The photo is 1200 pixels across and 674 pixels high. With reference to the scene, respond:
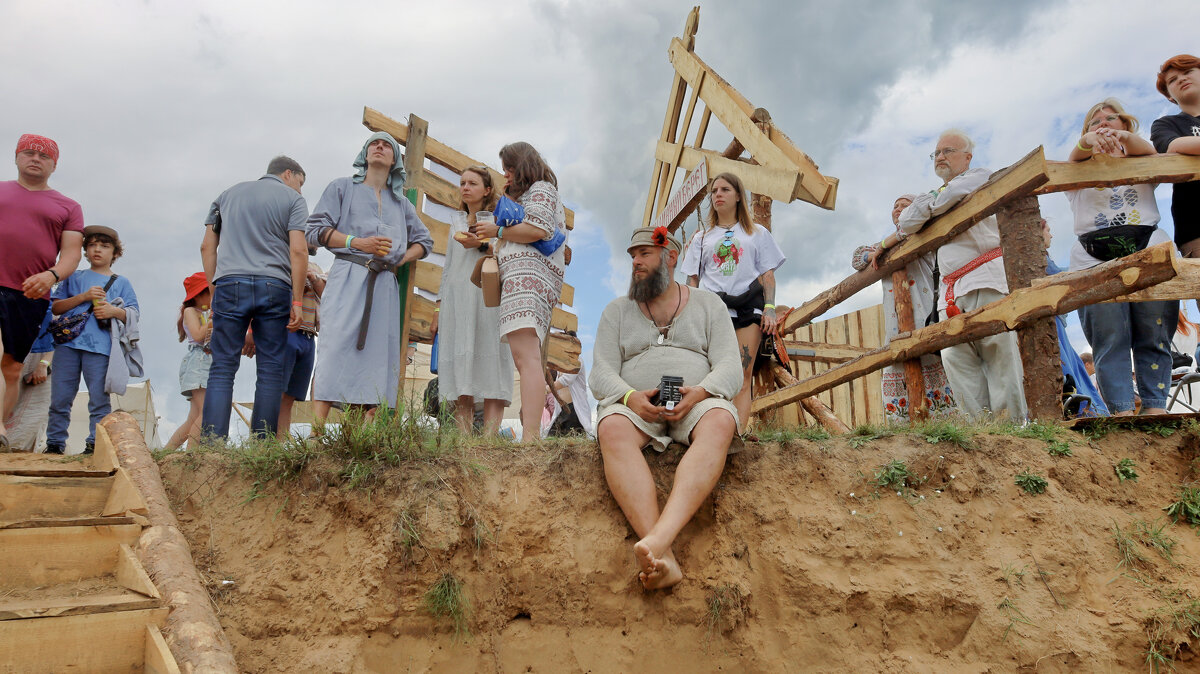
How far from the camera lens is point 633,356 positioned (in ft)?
12.2

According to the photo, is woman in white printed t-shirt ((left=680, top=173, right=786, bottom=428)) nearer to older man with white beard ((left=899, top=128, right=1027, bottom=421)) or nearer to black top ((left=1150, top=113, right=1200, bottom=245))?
older man with white beard ((left=899, top=128, right=1027, bottom=421))

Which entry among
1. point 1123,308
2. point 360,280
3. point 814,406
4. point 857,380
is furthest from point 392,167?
point 857,380

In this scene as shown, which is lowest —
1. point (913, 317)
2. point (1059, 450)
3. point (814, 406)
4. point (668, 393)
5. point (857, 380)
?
point (1059, 450)

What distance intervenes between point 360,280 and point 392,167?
0.85 m

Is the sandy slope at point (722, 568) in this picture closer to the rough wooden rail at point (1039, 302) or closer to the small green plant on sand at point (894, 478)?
the small green plant on sand at point (894, 478)

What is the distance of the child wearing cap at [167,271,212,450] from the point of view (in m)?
5.42

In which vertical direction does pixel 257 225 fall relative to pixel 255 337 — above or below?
above

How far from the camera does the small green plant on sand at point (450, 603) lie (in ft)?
9.94

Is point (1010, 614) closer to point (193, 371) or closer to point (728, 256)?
point (728, 256)

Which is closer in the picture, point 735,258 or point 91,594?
point 91,594

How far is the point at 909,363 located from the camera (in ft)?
14.8

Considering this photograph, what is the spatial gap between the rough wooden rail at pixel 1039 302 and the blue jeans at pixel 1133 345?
0.60m

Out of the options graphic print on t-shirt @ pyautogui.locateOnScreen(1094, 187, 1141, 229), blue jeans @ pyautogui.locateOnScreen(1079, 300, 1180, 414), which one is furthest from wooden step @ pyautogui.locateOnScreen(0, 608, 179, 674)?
graphic print on t-shirt @ pyautogui.locateOnScreen(1094, 187, 1141, 229)

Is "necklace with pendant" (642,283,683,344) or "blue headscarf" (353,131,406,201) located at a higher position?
"blue headscarf" (353,131,406,201)
